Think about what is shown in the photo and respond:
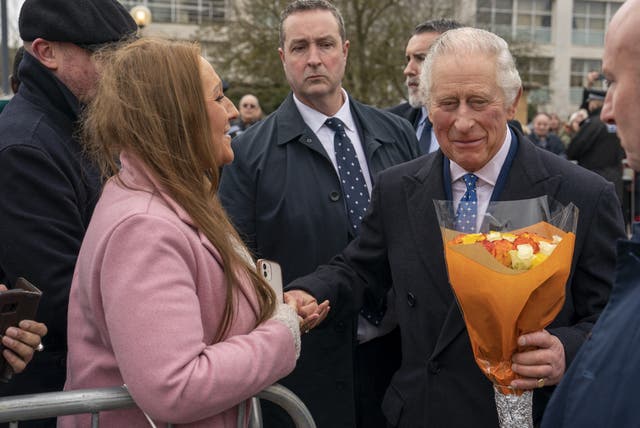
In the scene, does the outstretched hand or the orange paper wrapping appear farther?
the outstretched hand

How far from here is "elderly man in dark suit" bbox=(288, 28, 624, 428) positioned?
8.38 ft

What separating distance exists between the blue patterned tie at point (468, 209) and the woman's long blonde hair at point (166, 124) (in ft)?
2.47

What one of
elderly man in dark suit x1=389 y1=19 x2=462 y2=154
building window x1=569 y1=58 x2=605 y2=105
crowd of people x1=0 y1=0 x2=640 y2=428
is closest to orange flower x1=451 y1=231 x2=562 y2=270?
crowd of people x1=0 y1=0 x2=640 y2=428

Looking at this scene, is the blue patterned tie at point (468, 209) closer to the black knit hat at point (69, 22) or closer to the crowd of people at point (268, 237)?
the crowd of people at point (268, 237)

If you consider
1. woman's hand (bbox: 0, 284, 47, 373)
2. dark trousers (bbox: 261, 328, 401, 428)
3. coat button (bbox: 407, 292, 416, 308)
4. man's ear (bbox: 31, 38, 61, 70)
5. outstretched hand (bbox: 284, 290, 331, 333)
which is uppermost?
man's ear (bbox: 31, 38, 61, 70)

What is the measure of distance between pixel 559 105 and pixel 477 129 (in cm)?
5197

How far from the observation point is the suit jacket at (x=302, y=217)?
143 inches

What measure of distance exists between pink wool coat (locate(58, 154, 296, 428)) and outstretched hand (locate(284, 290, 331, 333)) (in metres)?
0.57

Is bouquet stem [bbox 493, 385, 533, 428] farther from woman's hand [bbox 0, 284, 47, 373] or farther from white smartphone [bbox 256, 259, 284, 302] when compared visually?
woman's hand [bbox 0, 284, 47, 373]

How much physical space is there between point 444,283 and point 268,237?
132 centimetres

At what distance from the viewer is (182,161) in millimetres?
2082

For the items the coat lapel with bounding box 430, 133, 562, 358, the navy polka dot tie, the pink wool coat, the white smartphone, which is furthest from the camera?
the navy polka dot tie

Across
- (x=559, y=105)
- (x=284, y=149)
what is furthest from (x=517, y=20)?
(x=284, y=149)

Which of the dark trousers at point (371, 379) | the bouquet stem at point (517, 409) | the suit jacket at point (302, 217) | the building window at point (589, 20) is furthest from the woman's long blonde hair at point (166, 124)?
the building window at point (589, 20)
